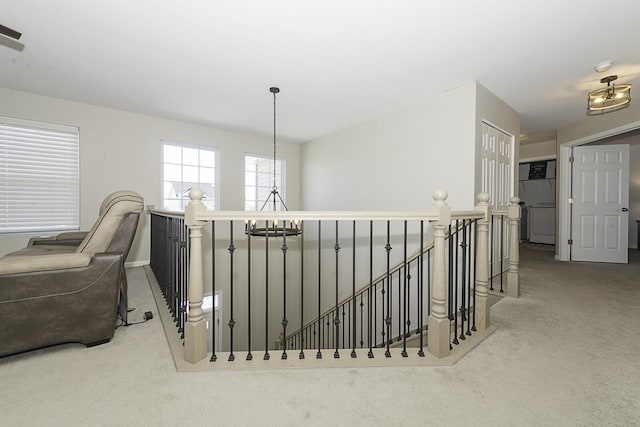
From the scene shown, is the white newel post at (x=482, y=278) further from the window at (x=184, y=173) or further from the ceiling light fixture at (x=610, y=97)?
the window at (x=184, y=173)

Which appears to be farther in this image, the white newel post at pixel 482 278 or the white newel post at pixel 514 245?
the white newel post at pixel 514 245

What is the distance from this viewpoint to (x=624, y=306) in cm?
248

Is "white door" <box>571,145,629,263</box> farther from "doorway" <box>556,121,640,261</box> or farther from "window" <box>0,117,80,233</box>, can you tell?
"window" <box>0,117,80,233</box>

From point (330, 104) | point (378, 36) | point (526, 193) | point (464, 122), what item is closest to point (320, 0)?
point (378, 36)

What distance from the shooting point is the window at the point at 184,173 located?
4398 millimetres

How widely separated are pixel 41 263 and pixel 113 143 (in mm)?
2980

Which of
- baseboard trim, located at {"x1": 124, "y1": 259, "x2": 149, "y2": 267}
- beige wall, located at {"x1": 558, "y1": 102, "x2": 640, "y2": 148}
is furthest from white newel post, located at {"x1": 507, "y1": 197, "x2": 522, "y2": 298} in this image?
baseboard trim, located at {"x1": 124, "y1": 259, "x2": 149, "y2": 267}

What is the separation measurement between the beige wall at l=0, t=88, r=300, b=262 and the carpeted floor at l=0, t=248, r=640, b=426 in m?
2.72

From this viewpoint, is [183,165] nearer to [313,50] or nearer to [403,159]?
[313,50]

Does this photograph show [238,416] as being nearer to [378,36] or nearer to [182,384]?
[182,384]

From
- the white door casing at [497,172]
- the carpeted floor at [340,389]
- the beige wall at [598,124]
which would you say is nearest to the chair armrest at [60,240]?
the carpeted floor at [340,389]

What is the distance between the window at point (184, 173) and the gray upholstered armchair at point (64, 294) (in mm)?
2531

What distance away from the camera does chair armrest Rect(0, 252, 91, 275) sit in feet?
4.97

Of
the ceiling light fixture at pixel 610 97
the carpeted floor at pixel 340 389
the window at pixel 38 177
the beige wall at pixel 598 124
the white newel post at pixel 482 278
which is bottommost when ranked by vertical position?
the carpeted floor at pixel 340 389
